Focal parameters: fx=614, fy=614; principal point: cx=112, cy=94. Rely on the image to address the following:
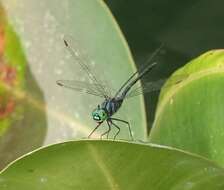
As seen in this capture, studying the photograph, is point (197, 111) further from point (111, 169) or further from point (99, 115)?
point (99, 115)

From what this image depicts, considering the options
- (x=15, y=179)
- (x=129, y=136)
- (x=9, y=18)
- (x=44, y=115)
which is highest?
(x=9, y=18)

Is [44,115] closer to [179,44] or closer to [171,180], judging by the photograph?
[179,44]

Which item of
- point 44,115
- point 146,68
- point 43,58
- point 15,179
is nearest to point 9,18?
point 43,58

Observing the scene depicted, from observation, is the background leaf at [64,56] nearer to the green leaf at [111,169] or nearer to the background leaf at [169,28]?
the background leaf at [169,28]

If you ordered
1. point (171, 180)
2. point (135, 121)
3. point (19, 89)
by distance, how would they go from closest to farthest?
1. point (171, 180)
2. point (135, 121)
3. point (19, 89)

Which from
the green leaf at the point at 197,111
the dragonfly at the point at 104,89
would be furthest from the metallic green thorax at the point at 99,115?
the green leaf at the point at 197,111

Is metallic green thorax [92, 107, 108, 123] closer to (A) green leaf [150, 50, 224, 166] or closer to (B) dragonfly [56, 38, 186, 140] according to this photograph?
(B) dragonfly [56, 38, 186, 140]

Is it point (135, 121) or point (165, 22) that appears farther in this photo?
point (165, 22)
